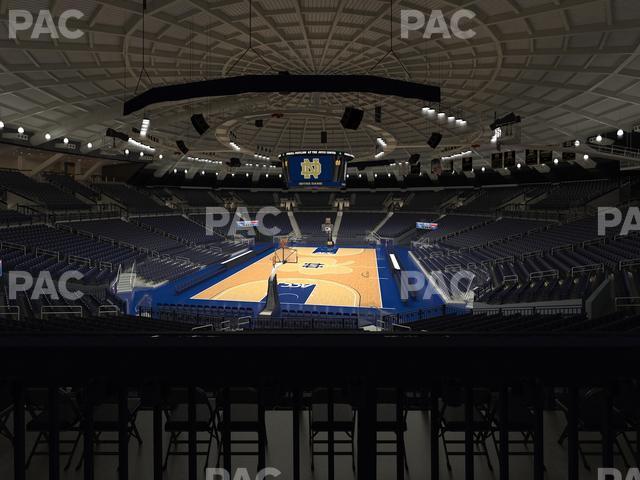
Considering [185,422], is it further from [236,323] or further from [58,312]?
[236,323]

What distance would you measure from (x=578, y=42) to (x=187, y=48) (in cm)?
1605

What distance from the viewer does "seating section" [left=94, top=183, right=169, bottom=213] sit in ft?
146

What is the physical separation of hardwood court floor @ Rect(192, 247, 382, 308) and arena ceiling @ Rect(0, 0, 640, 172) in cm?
949

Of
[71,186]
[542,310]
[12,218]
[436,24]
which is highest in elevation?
[436,24]

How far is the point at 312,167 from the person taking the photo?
2636 cm

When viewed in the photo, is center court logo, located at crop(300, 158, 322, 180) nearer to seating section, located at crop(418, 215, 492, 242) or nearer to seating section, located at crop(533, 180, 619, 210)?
seating section, located at crop(418, 215, 492, 242)

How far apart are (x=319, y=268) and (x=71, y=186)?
86.6 feet

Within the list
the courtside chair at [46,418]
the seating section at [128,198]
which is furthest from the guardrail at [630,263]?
the seating section at [128,198]

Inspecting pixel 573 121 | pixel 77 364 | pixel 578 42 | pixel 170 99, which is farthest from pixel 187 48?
pixel 573 121

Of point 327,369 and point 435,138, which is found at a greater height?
point 435,138

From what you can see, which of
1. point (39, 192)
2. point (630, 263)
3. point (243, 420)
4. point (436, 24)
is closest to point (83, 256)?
point (39, 192)

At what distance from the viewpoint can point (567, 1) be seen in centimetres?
1309

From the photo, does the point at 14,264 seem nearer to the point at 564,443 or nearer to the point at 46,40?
the point at 46,40

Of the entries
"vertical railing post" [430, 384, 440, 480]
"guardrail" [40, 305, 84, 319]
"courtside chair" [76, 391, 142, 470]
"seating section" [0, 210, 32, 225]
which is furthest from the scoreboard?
"vertical railing post" [430, 384, 440, 480]
